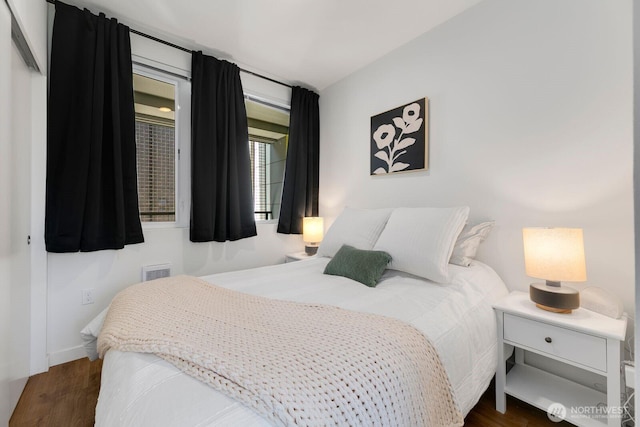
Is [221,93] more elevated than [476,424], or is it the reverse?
[221,93]

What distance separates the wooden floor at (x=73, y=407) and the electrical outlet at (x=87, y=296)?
1.49 ft

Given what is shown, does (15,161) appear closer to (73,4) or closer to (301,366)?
(73,4)

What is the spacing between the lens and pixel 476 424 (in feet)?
4.53

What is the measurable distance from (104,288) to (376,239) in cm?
208

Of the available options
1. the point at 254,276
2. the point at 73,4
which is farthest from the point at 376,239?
the point at 73,4

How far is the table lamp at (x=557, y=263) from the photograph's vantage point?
1334mm

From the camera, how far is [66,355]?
6.45 ft

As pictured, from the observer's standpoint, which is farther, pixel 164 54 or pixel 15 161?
pixel 164 54

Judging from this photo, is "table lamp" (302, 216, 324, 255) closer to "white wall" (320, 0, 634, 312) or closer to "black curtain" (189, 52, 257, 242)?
"black curtain" (189, 52, 257, 242)

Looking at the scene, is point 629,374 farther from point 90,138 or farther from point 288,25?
point 90,138

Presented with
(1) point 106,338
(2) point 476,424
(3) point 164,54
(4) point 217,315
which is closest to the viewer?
(1) point 106,338

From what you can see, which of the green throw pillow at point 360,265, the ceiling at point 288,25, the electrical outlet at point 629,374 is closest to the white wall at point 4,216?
the ceiling at point 288,25

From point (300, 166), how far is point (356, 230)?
51.5 inches

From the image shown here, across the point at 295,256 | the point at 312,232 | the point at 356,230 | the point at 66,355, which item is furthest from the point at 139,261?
the point at 356,230
